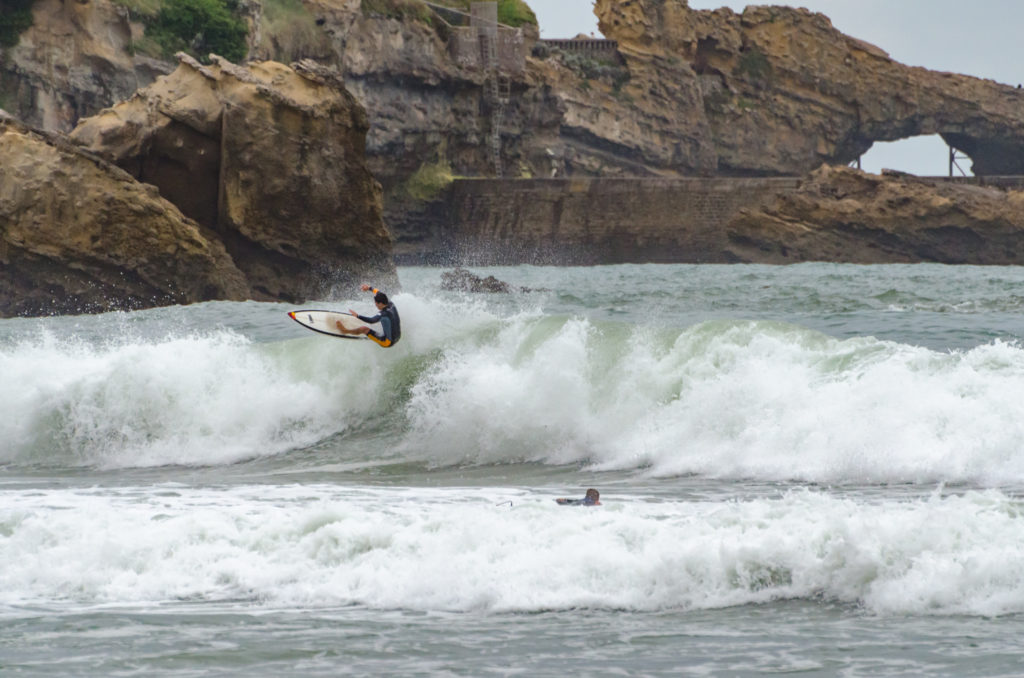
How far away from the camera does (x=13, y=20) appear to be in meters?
44.9

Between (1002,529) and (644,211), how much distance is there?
186ft

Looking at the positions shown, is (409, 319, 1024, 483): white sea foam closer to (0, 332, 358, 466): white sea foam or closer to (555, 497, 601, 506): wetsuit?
Result: (0, 332, 358, 466): white sea foam

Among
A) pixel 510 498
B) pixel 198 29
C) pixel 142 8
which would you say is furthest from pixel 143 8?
pixel 510 498

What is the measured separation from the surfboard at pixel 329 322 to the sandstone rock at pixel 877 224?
45.7 m

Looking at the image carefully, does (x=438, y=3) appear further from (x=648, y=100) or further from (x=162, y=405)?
(x=162, y=405)

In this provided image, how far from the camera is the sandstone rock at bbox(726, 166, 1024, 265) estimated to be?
5944 centimetres

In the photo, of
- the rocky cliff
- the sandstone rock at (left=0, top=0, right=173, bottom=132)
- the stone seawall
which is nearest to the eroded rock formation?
the rocky cliff

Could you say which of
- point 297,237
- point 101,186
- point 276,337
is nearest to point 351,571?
point 276,337

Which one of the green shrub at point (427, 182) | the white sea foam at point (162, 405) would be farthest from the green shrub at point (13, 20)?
the white sea foam at point (162, 405)

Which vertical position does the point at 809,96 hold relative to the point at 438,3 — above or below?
below

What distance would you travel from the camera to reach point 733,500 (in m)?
10.4

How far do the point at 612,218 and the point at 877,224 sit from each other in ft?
39.6

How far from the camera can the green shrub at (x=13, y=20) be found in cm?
4484

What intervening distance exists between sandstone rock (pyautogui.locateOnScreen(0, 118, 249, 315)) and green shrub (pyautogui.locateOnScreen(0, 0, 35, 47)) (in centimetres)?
2353
